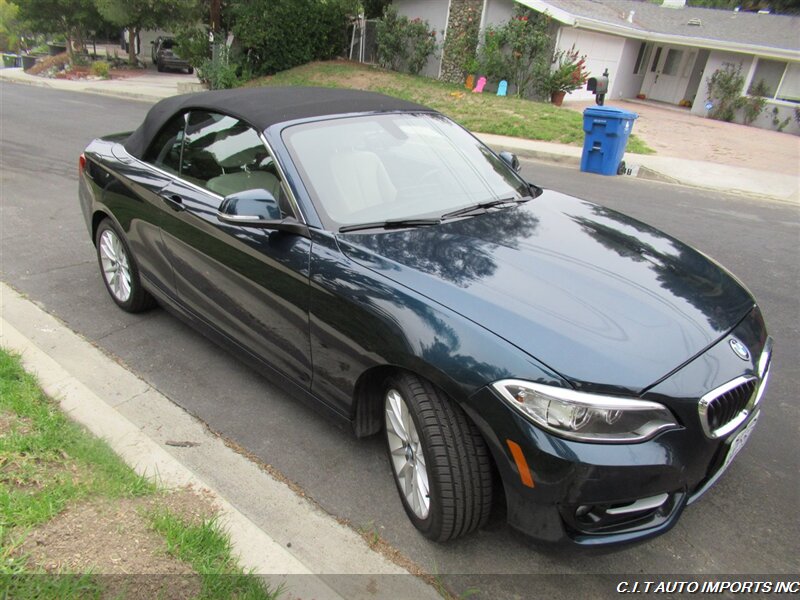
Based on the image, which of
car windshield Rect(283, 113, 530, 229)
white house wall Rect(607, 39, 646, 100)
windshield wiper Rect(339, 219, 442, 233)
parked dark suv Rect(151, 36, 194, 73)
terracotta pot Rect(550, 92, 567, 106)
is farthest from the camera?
parked dark suv Rect(151, 36, 194, 73)

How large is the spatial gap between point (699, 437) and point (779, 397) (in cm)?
189

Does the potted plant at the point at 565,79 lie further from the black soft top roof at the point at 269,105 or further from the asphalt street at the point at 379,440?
the black soft top roof at the point at 269,105

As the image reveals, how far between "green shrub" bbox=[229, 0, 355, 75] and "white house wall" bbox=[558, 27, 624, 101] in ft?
26.5

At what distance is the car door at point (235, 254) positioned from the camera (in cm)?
274

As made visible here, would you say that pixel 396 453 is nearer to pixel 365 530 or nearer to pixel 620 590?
pixel 365 530

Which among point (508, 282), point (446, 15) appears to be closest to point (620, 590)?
point (508, 282)

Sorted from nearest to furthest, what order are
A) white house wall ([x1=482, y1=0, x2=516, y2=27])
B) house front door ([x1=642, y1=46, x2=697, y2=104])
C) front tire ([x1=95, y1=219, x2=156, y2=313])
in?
front tire ([x1=95, y1=219, x2=156, y2=313]) < white house wall ([x1=482, y1=0, x2=516, y2=27]) < house front door ([x1=642, y1=46, x2=697, y2=104])

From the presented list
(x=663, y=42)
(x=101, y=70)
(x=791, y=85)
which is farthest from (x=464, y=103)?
(x=101, y=70)

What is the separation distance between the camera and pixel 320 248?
8.55 ft

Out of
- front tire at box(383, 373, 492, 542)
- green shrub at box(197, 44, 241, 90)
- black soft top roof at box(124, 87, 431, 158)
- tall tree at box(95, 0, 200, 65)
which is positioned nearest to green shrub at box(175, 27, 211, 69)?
green shrub at box(197, 44, 241, 90)

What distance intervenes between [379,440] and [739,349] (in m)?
1.70

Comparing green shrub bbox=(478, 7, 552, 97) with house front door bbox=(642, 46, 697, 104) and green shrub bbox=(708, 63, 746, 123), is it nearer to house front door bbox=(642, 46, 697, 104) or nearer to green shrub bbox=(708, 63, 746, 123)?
green shrub bbox=(708, 63, 746, 123)

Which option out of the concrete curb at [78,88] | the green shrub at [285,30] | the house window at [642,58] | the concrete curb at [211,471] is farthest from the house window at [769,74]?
the concrete curb at [211,471]

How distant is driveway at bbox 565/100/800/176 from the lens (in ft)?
41.2
